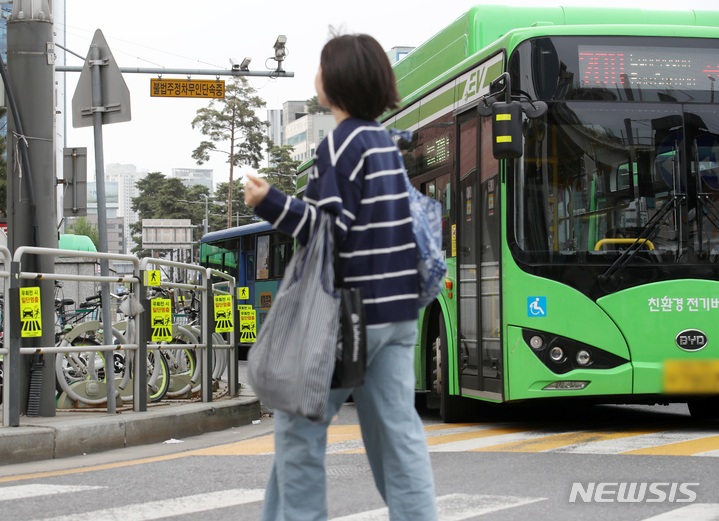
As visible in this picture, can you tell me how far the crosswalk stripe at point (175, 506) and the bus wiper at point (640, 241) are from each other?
10.9ft

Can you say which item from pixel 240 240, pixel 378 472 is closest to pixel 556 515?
pixel 378 472

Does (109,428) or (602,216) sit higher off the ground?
(602,216)

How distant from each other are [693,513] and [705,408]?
4.34 metres

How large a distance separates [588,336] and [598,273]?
0.48 m

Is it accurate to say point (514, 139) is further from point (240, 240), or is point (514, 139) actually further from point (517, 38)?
point (240, 240)

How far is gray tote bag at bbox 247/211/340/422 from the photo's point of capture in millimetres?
2727

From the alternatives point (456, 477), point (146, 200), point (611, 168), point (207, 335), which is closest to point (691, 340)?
point (611, 168)

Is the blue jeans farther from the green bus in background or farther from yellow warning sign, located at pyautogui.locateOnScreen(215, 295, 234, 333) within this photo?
yellow warning sign, located at pyautogui.locateOnScreen(215, 295, 234, 333)

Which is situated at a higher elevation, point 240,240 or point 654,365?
point 240,240

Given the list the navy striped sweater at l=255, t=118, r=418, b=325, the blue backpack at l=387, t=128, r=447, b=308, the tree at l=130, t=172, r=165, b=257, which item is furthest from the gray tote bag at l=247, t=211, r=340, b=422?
the tree at l=130, t=172, r=165, b=257

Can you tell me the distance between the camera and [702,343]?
702 centimetres

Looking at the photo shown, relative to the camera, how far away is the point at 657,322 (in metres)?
7.02

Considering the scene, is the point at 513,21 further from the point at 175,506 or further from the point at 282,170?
the point at 282,170

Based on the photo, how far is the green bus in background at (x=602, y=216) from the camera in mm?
6996
